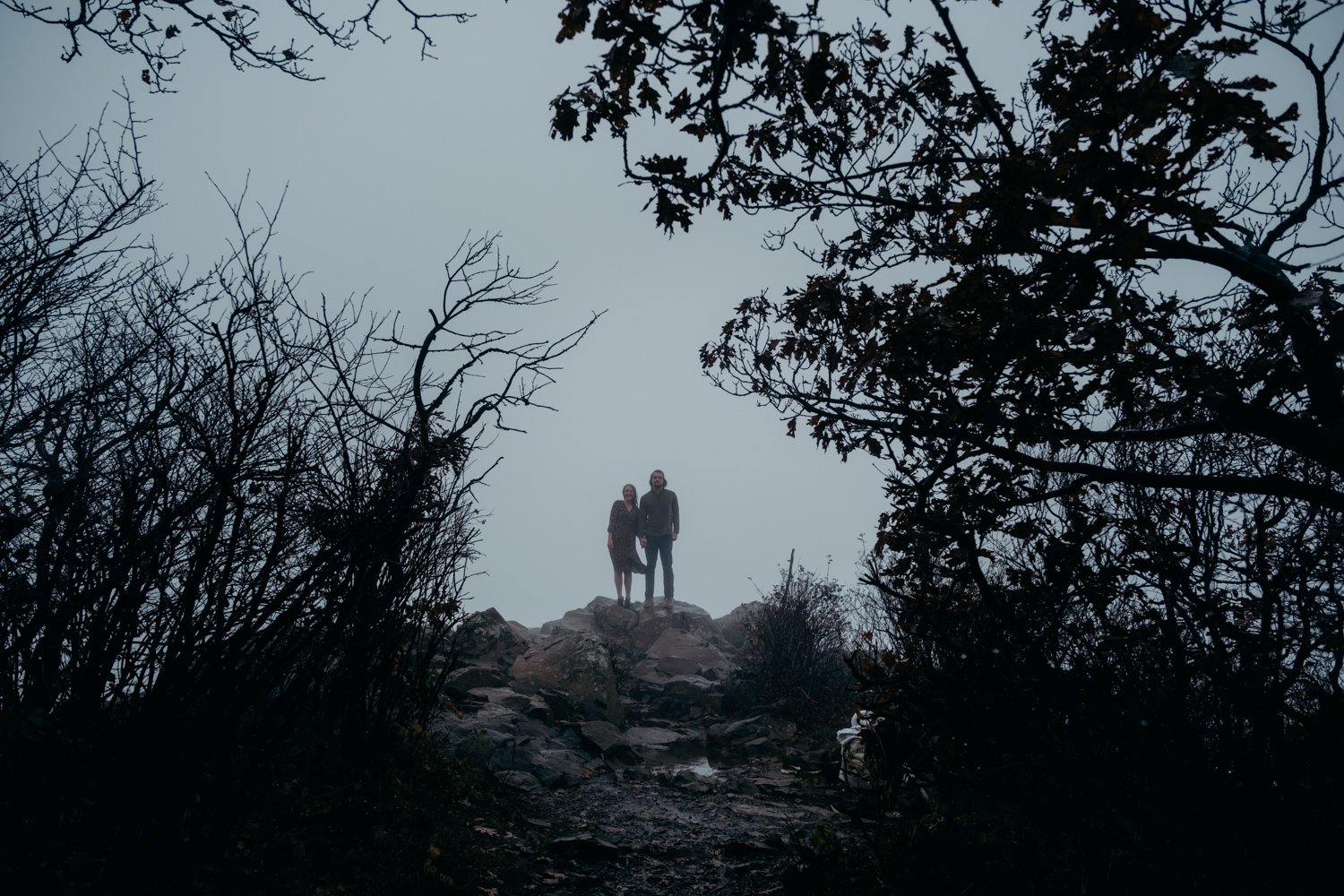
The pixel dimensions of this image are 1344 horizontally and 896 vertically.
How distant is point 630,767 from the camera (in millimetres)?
8039

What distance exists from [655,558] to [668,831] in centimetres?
981

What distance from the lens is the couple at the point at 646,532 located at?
14469mm

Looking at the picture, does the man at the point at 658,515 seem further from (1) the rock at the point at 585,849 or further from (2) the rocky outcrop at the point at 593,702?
(1) the rock at the point at 585,849

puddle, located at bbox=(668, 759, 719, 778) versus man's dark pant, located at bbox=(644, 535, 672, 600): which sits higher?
man's dark pant, located at bbox=(644, 535, 672, 600)

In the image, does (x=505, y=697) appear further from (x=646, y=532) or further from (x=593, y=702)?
(x=646, y=532)

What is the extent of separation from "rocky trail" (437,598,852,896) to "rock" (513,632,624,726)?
0.02m

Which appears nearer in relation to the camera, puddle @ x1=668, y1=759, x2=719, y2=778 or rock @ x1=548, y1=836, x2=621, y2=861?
rock @ x1=548, y1=836, x2=621, y2=861

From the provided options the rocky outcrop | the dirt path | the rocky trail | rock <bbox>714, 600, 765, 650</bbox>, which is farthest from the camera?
rock <bbox>714, 600, 765, 650</bbox>

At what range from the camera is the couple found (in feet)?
47.5

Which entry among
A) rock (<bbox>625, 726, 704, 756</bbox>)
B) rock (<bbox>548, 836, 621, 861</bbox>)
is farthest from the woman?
rock (<bbox>548, 836, 621, 861</bbox>)

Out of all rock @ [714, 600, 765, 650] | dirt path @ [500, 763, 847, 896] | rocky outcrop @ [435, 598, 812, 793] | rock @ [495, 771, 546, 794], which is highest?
rock @ [714, 600, 765, 650]

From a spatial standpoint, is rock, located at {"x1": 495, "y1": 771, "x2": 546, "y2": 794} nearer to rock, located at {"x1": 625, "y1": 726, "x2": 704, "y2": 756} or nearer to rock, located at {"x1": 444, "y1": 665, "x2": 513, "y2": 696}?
rock, located at {"x1": 444, "y1": 665, "x2": 513, "y2": 696}

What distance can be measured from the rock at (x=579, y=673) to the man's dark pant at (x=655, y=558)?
3863mm

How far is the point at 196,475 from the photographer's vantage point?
11.1ft
